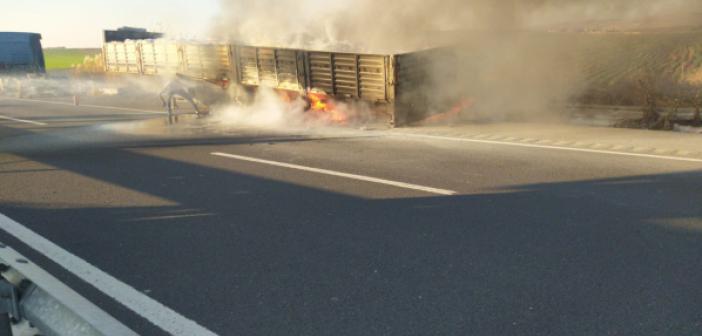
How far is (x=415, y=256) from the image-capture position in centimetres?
365

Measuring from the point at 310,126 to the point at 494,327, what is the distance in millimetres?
8173

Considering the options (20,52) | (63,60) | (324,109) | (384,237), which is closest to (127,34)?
(20,52)

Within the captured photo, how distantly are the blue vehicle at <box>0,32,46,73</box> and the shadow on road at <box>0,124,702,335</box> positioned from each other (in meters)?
22.0

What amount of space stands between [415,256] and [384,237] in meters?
0.44

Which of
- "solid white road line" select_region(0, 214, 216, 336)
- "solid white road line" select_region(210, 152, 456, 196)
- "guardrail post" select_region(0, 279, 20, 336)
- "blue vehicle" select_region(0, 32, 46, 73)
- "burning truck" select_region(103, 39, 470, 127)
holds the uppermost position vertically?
"blue vehicle" select_region(0, 32, 46, 73)

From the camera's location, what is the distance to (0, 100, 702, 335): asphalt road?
2.87 metres

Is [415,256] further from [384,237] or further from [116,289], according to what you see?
[116,289]

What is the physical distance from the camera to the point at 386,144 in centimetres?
827

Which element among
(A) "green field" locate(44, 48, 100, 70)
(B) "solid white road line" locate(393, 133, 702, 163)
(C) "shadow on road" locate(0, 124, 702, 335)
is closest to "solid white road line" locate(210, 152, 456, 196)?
(C) "shadow on road" locate(0, 124, 702, 335)

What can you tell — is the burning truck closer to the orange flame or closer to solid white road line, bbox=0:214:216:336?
the orange flame

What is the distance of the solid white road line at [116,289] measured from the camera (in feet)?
9.10

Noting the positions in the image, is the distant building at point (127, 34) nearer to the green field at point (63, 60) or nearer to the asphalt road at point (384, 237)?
the asphalt road at point (384, 237)

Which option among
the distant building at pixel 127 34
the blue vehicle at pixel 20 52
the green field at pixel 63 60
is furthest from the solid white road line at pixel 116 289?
the green field at pixel 63 60

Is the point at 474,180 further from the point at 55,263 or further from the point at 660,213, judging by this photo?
the point at 55,263
